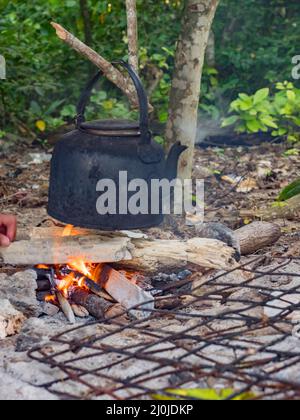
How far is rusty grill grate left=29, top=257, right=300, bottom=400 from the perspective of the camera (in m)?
2.55

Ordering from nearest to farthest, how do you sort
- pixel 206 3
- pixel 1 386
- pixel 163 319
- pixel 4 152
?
pixel 1 386 < pixel 163 319 < pixel 206 3 < pixel 4 152

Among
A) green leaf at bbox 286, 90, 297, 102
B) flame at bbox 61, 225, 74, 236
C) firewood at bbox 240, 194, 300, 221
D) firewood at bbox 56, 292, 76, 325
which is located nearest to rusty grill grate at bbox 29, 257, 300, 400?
firewood at bbox 56, 292, 76, 325

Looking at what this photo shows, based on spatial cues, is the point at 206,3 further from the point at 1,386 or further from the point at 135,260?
the point at 1,386

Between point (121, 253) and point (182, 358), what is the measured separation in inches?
41.2

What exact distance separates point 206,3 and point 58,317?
245cm

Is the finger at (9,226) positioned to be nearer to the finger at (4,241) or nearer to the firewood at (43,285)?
the finger at (4,241)

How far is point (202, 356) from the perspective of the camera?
277cm

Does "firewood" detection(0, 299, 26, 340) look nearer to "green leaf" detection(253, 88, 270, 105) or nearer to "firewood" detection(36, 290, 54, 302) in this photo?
"firewood" detection(36, 290, 54, 302)

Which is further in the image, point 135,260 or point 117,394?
point 135,260

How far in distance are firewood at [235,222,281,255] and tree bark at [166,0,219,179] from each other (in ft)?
2.74

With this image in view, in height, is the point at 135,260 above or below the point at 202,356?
above
